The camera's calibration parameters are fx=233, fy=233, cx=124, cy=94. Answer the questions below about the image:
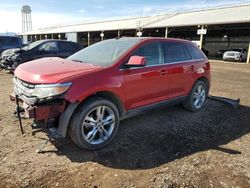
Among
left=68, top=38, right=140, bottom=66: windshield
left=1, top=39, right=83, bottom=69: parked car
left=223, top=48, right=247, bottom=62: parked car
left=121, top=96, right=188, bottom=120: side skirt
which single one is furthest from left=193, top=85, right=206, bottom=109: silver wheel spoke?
left=223, top=48, right=247, bottom=62: parked car

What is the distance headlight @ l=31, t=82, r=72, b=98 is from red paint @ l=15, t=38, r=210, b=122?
6 cm

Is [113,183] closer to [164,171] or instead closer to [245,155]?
[164,171]

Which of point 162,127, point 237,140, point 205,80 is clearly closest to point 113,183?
point 162,127

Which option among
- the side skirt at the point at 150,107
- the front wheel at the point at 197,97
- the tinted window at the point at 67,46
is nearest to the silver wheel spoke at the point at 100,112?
the side skirt at the point at 150,107

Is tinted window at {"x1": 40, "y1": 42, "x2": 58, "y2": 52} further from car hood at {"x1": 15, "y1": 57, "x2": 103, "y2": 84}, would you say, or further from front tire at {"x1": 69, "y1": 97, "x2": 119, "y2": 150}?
front tire at {"x1": 69, "y1": 97, "x2": 119, "y2": 150}

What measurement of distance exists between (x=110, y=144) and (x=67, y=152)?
2.33 ft

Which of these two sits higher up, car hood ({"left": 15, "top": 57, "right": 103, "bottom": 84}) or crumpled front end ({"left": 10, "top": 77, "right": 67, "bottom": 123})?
car hood ({"left": 15, "top": 57, "right": 103, "bottom": 84})

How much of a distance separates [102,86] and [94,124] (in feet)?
2.01

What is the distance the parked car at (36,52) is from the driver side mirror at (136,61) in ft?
24.3

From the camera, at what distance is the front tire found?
3.39m

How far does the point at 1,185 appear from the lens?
2797 mm

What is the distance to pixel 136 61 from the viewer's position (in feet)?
12.4

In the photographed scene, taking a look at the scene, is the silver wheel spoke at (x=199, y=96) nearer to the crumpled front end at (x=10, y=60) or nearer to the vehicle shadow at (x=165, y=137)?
the vehicle shadow at (x=165, y=137)

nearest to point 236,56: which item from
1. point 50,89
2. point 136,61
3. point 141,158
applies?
point 136,61
